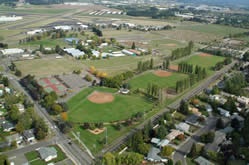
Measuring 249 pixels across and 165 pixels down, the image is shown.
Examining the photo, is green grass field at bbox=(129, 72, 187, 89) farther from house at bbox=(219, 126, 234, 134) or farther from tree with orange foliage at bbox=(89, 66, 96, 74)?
house at bbox=(219, 126, 234, 134)

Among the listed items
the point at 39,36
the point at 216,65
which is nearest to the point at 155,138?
the point at 216,65

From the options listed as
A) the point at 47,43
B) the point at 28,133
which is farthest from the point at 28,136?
the point at 47,43

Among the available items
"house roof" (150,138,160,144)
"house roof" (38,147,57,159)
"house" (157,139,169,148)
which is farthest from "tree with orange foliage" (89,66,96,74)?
"house" (157,139,169,148)

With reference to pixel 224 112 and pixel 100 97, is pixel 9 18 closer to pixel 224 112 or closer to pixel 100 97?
pixel 100 97

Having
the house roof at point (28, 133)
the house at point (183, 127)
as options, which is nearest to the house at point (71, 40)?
the house roof at point (28, 133)

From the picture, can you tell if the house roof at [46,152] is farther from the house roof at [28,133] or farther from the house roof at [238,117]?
the house roof at [238,117]
